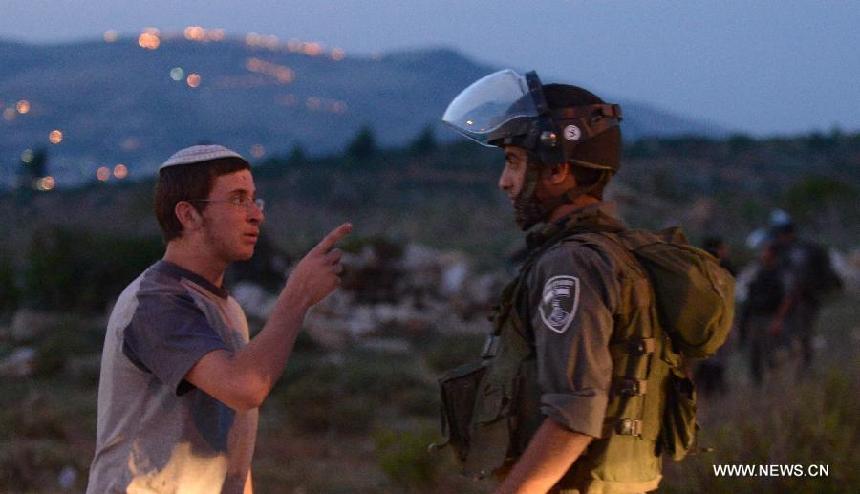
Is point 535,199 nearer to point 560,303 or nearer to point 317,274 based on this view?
point 560,303

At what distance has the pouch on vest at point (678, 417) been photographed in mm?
3283

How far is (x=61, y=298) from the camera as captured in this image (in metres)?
20.9

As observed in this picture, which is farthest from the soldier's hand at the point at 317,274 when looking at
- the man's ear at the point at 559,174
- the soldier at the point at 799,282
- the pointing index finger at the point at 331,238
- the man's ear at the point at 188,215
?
the soldier at the point at 799,282

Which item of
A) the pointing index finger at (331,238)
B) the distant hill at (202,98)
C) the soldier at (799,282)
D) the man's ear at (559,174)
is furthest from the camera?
the distant hill at (202,98)

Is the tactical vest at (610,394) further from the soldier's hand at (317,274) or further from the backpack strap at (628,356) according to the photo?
the soldier's hand at (317,274)

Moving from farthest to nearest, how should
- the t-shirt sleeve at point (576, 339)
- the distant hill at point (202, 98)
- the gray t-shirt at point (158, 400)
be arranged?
the distant hill at point (202, 98), the gray t-shirt at point (158, 400), the t-shirt sleeve at point (576, 339)

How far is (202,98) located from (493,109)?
250 ft

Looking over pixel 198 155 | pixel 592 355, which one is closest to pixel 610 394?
pixel 592 355

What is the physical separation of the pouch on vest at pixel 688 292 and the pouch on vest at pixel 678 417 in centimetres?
10

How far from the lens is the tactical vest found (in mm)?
3131

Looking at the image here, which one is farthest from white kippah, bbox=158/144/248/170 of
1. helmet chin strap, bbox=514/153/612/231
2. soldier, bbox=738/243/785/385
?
soldier, bbox=738/243/785/385

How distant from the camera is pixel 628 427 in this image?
10.3 ft

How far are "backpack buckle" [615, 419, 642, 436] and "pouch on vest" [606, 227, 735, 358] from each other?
248 mm

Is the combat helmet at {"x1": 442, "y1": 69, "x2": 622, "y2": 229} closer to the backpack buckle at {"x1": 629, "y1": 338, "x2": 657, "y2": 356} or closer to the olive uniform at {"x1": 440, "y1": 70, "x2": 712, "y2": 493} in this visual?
the olive uniform at {"x1": 440, "y1": 70, "x2": 712, "y2": 493}
